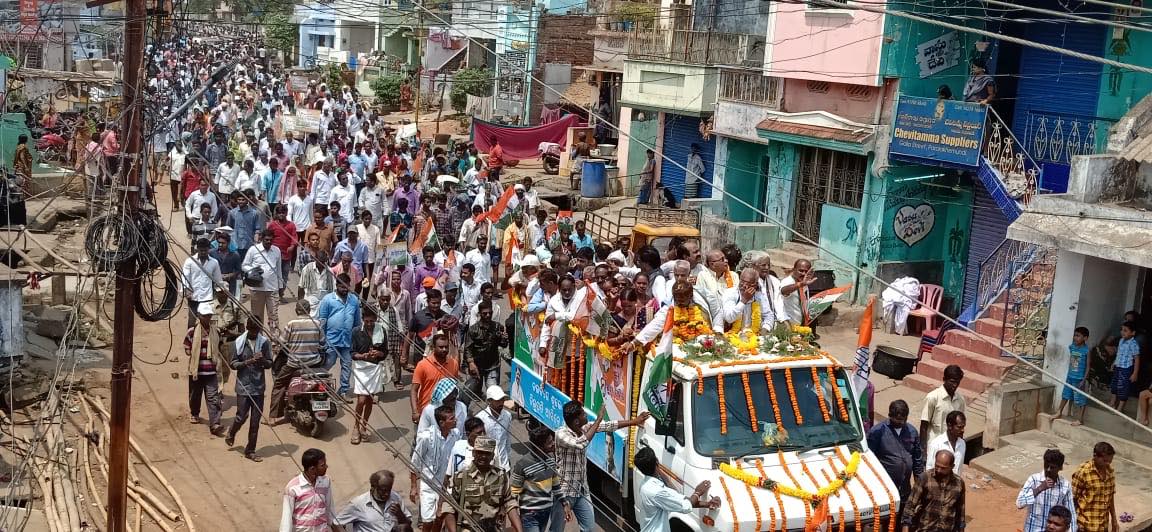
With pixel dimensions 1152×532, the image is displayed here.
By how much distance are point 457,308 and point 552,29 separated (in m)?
24.7

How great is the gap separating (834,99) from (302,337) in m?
11.5

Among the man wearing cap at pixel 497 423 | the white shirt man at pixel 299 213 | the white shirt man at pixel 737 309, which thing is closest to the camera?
the man wearing cap at pixel 497 423

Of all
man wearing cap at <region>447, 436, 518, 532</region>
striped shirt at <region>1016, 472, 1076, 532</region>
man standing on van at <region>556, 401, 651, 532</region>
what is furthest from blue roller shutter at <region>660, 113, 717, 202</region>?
man wearing cap at <region>447, 436, 518, 532</region>

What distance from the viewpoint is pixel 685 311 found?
9242mm

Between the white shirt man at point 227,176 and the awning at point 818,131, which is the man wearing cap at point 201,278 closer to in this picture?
the white shirt man at point 227,176

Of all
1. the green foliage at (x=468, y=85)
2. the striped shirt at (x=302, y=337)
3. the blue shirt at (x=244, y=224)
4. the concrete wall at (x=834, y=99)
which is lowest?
the striped shirt at (x=302, y=337)

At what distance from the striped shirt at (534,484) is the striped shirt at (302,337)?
416 centimetres

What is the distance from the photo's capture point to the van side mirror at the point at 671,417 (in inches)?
343

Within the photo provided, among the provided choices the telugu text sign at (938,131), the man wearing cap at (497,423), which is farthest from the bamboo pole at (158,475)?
the telugu text sign at (938,131)

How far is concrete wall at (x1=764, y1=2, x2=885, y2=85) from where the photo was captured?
19000mm

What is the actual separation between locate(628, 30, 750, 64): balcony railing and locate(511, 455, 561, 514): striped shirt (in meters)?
16.4

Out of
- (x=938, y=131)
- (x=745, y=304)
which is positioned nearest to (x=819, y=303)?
(x=745, y=304)

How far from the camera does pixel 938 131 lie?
57.5 feet

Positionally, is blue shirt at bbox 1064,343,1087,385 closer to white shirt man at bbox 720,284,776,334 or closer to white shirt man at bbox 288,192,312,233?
white shirt man at bbox 720,284,776,334
